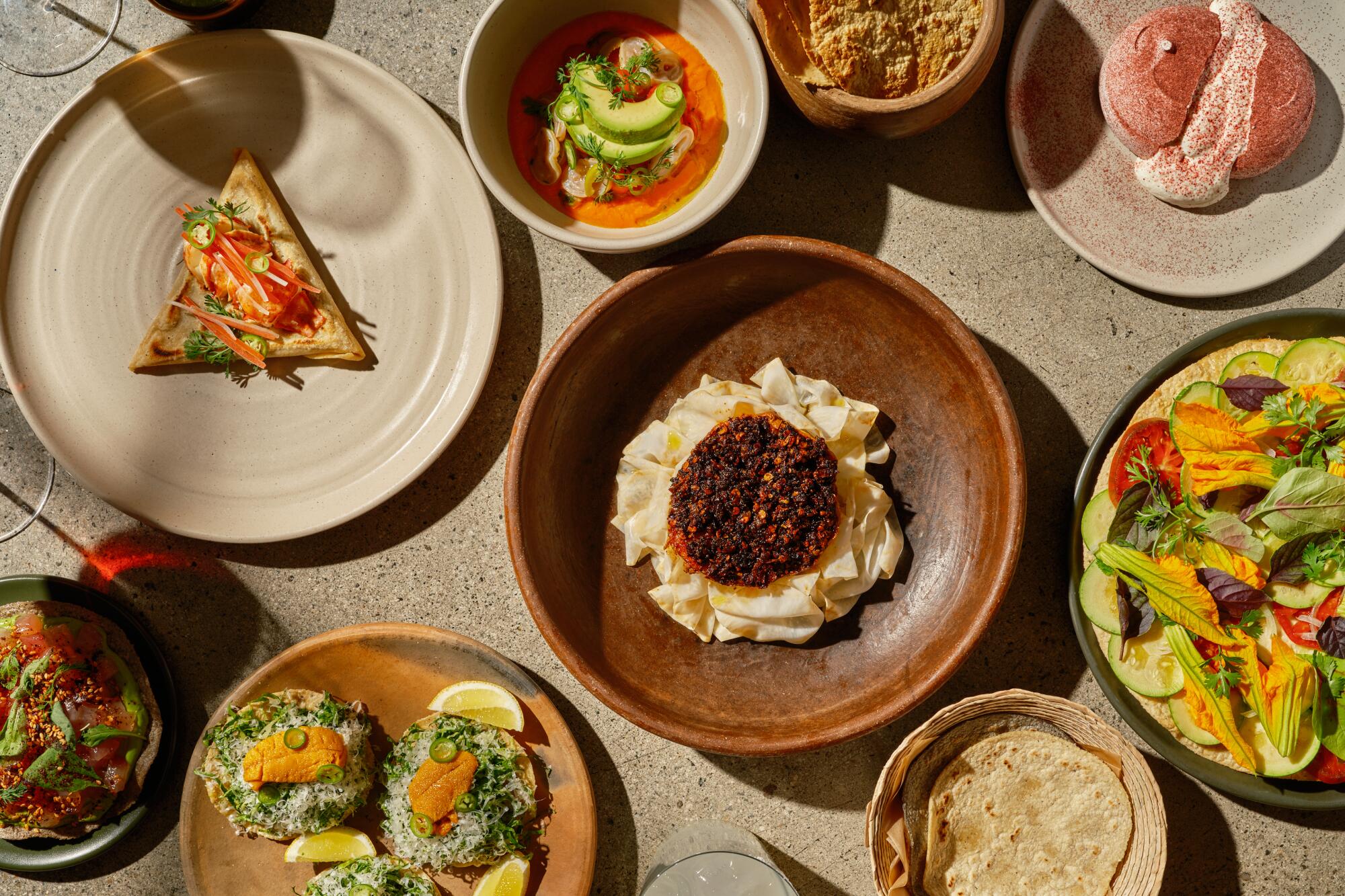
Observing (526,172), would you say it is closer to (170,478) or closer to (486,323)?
(486,323)

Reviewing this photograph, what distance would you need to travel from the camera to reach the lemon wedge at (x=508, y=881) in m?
2.26

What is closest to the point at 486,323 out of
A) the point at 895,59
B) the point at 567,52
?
the point at 567,52

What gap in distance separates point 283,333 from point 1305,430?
8.51 feet

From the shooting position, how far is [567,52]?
7.30 ft

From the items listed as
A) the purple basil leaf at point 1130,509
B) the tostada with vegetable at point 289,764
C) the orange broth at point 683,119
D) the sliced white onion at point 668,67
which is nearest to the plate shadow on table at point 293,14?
the orange broth at point 683,119

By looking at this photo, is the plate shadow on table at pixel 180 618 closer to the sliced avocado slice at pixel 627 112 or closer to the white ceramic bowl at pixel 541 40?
the white ceramic bowl at pixel 541 40

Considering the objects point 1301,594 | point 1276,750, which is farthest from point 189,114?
point 1276,750

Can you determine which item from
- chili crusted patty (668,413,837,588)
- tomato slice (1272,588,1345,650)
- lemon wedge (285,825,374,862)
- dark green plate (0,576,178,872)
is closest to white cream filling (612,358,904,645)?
chili crusted patty (668,413,837,588)

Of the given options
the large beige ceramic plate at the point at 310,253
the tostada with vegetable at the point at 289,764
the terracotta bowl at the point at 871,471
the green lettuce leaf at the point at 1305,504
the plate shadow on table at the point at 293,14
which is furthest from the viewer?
the plate shadow on table at the point at 293,14

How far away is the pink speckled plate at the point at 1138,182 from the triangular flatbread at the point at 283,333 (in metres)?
1.88

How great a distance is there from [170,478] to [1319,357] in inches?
117

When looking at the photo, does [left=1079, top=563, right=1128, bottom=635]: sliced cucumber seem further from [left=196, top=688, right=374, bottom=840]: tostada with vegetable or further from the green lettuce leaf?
[left=196, top=688, right=374, bottom=840]: tostada with vegetable

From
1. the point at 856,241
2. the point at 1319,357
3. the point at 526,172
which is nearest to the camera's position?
the point at 1319,357

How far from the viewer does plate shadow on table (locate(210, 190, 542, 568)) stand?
2.39m
